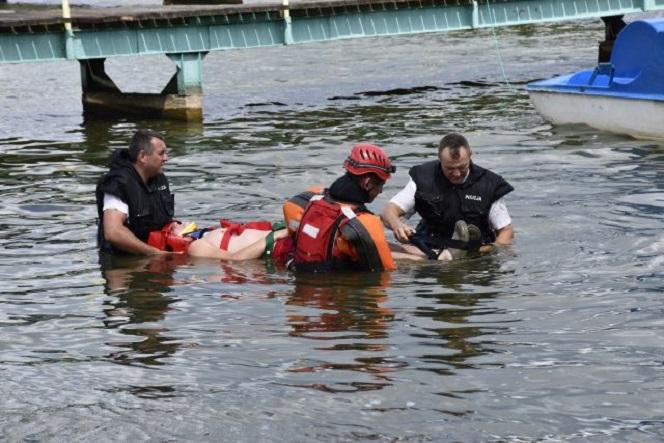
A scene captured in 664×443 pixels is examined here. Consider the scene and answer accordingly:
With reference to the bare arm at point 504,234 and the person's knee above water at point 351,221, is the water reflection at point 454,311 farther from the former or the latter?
the person's knee above water at point 351,221

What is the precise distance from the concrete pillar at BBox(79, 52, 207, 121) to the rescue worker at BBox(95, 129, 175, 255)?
12.8 metres

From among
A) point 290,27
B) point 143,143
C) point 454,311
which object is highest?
point 290,27

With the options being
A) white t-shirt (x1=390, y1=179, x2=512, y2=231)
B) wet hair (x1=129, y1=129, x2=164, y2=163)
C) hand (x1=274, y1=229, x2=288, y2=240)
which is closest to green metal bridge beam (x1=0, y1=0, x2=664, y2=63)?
wet hair (x1=129, y1=129, x2=164, y2=163)

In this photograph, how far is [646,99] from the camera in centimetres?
1956

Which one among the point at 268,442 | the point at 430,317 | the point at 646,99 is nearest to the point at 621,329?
the point at 430,317

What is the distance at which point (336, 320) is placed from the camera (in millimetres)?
9875

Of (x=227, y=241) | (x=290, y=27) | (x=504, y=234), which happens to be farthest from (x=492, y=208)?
(x=290, y=27)

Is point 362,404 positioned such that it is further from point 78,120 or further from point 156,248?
point 78,120

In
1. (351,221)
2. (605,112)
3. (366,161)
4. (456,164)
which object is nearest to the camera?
(351,221)

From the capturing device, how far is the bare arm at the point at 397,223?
11539 millimetres

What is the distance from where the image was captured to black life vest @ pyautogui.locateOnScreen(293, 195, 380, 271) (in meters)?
10.7

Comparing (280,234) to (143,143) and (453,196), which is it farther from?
(453,196)

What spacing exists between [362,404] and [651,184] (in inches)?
372

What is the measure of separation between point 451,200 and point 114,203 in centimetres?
296
